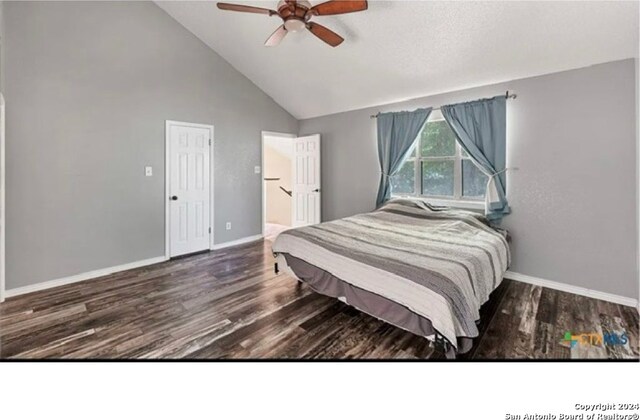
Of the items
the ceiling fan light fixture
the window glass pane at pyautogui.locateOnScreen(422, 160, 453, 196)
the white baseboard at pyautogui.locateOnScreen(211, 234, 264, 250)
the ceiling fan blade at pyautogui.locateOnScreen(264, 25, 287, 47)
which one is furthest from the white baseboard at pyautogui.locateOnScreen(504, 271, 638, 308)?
the white baseboard at pyautogui.locateOnScreen(211, 234, 264, 250)

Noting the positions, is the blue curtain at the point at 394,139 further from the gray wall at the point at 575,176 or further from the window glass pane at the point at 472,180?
the window glass pane at the point at 472,180

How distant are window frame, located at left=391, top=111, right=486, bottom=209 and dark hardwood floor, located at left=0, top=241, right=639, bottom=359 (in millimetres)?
1054

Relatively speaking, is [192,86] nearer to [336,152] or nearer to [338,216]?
[336,152]

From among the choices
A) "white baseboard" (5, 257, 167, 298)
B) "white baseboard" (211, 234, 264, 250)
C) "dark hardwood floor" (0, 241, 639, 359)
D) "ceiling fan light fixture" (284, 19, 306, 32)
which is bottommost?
"dark hardwood floor" (0, 241, 639, 359)

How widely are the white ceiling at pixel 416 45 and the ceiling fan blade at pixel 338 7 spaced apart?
0.72m

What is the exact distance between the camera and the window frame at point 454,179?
360 centimetres

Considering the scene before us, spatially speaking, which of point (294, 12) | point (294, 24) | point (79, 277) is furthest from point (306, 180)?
point (79, 277)

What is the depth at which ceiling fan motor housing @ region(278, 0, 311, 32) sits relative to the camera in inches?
87.9

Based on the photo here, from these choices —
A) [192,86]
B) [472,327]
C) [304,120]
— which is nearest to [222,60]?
[192,86]

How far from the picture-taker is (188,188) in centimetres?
414

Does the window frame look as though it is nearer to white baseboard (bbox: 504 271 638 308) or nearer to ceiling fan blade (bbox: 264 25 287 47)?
white baseboard (bbox: 504 271 638 308)

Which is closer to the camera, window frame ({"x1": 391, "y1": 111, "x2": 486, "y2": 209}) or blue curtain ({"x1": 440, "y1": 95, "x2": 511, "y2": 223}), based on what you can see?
blue curtain ({"x1": 440, "y1": 95, "x2": 511, "y2": 223})

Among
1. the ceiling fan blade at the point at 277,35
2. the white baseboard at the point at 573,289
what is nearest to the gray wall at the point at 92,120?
the ceiling fan blade at the point at 277,35
